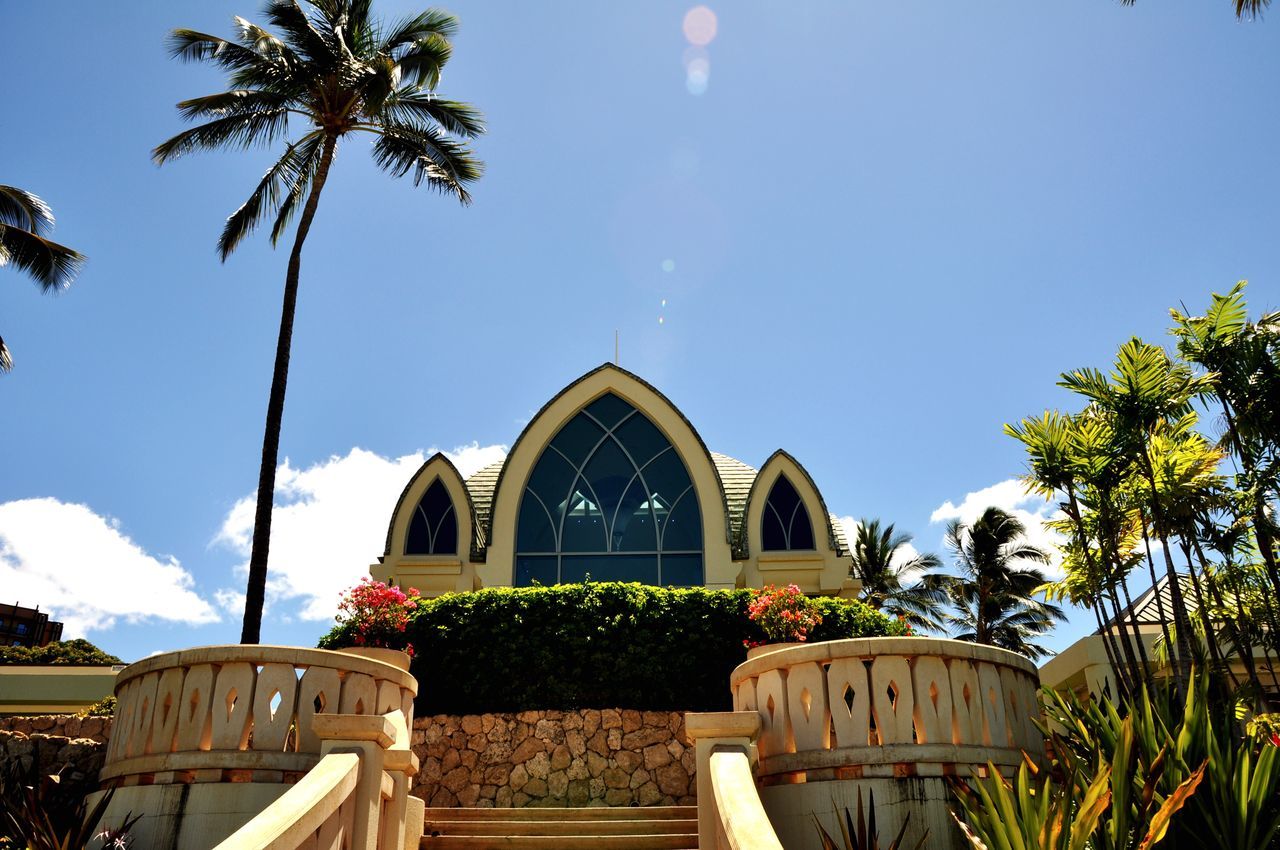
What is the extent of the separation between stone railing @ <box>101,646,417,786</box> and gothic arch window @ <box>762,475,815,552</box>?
12.8m

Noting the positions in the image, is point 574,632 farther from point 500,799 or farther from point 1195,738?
point 1195,738

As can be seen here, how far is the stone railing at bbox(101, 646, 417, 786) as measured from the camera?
6.43 metres

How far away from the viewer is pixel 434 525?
1914 centimetres

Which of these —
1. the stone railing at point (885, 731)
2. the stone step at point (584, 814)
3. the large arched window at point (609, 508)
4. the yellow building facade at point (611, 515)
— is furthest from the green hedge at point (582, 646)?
the large arched window at point (609, 508)

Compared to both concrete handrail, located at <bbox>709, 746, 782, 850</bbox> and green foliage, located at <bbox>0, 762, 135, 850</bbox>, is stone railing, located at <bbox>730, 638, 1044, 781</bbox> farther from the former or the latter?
green foliage, located at <bbox>0, 762, 135, 850</bbox>

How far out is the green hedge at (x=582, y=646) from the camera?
463 inches

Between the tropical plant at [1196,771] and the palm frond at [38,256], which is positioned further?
the palm frond at [38,256]

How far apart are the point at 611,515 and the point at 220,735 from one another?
40.7ft

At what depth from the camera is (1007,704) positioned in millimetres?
7027

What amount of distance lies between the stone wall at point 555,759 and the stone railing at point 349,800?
4054 mm

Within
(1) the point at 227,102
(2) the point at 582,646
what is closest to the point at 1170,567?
(2) the point at 582,646

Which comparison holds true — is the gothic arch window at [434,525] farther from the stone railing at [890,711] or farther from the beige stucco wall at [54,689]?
the stone railing at [890,711]

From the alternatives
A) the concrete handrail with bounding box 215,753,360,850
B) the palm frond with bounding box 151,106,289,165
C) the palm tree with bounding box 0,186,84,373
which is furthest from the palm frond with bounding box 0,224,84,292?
the concrete handrail with bounding box 215,753,360,850

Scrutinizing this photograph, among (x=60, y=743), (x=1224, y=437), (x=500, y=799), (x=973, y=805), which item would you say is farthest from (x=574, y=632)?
(x=1224, y=437)
